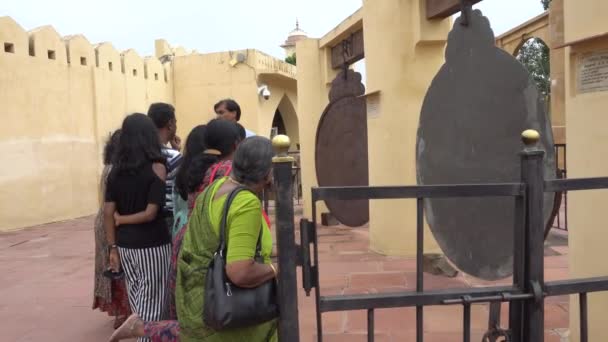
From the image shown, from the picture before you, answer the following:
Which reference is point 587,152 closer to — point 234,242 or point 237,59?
point 234,242

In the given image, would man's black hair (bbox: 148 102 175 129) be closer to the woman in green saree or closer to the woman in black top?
the woman in black top

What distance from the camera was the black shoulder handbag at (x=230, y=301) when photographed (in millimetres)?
1850

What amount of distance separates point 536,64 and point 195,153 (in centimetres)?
2291

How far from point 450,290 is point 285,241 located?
532mm

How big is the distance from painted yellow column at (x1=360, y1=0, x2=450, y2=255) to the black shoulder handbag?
369 cm

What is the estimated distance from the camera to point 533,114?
2352 mm

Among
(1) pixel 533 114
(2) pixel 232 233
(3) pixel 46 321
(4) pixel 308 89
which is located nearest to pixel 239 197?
(2) pixel 232 233

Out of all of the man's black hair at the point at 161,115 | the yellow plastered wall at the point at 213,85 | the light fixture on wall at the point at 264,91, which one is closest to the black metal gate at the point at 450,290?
the man's black hair at the point at 161,115

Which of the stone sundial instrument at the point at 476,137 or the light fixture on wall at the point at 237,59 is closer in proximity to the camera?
the stone sundial instrument at the point at 476,137

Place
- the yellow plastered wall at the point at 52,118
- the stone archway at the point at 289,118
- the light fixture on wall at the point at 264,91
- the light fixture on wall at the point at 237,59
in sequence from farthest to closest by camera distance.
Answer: the stone archway at the point at 289,118, the light fixture on wall at the point at 264,91, the light fixture on wall at the point at 237,59, the yellow plastered wall at the point at 52,118

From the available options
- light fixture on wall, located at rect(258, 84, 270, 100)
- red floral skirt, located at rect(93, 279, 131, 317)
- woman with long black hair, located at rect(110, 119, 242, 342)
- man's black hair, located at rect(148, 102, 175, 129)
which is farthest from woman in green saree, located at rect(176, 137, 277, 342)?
light fixture on wall, located at rect(258, 84, 270, 100)

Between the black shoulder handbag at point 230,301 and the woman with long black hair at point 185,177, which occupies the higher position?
the woman with long black hair at point 185,177

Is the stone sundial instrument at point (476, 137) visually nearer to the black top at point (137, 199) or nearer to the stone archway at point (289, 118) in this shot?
the black top at point (137, 199)

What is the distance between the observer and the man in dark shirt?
10.3ft
